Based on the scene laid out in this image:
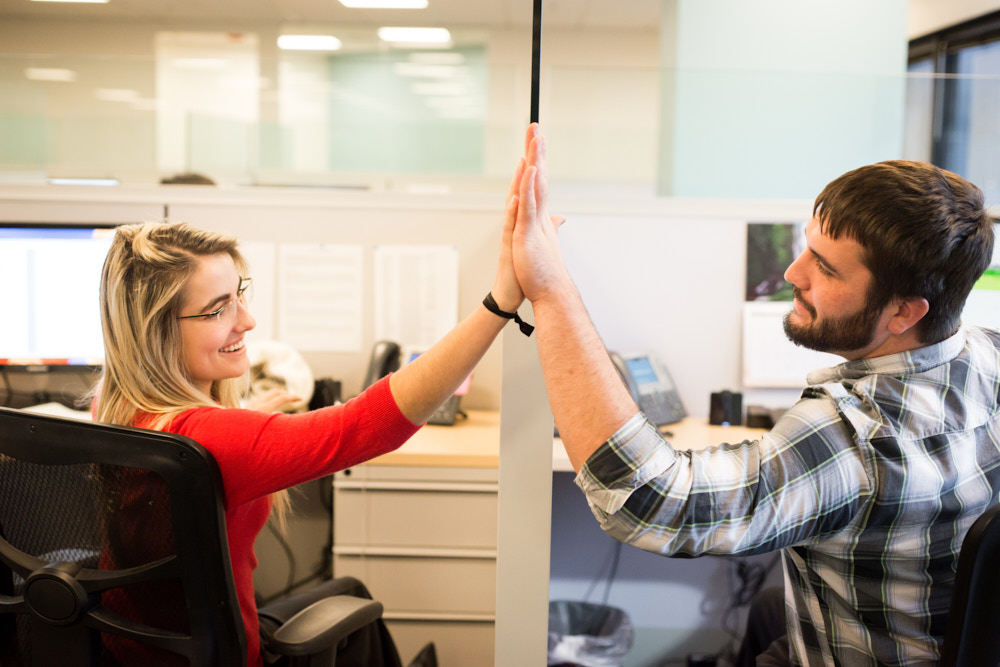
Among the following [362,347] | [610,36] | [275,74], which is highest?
[610,36]

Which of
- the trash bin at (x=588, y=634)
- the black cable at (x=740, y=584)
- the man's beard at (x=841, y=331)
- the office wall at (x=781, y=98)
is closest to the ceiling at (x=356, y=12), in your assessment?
the office wall at (x=781, y=98)

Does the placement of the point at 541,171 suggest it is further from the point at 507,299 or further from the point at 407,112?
the point at 407,112

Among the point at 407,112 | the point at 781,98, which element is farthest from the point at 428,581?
the point at 407,112

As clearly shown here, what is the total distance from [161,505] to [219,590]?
0.32ft

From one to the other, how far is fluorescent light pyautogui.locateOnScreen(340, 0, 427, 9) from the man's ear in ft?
18.0

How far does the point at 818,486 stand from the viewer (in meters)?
0.61

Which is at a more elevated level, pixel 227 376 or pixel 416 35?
pixel 416 35

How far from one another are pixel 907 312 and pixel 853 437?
14 cm

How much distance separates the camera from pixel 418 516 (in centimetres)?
128

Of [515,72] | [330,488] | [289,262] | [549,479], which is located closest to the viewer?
[549,479]

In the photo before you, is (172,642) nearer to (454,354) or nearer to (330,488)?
(454,354)

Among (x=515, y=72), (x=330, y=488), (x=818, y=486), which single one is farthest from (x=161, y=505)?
(x=515, y=72)

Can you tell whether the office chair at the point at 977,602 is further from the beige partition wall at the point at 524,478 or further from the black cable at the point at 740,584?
the black cable at the point at 740,584

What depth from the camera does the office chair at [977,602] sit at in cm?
57
